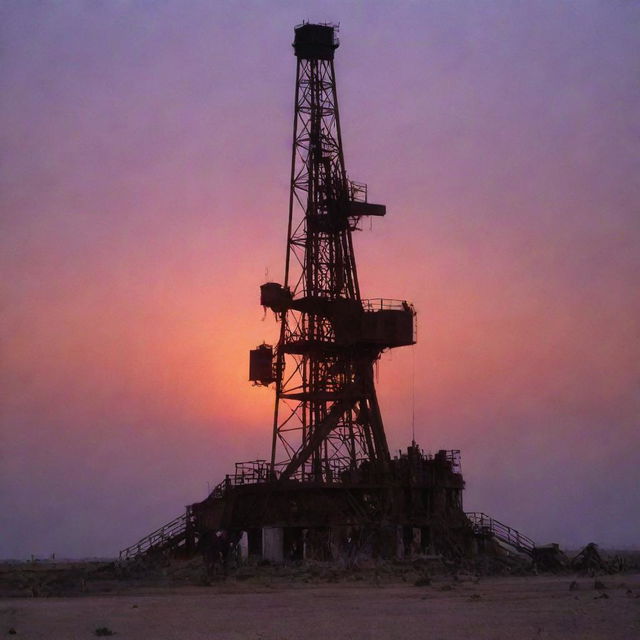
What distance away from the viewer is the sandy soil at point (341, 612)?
31.9 m

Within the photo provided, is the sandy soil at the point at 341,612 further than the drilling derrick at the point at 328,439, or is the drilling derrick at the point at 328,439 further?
the drilling derrick at the point at 328,439

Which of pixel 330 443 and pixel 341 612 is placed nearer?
pixel 341 612

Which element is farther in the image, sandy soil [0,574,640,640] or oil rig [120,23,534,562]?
oil rig [120,23,534,562]

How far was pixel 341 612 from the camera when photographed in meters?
36.5

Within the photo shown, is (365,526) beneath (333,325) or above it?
beneath

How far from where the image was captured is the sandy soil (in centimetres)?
3194

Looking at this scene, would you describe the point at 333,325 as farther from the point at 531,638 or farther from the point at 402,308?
the point at 531,638

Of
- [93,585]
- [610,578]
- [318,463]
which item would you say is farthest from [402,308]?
[93,585]

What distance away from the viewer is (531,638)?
30250 millimetres

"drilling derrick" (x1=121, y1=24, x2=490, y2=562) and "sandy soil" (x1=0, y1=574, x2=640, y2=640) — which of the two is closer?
"sandy soil" (x1=0, y1=574, x2=640, y2=640)

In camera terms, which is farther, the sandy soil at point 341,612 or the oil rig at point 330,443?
the oil rig at point 330,443

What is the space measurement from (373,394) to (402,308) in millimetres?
5236

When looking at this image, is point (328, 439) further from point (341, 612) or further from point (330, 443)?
point (341, 612)

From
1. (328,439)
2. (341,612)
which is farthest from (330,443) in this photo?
(341,612)
